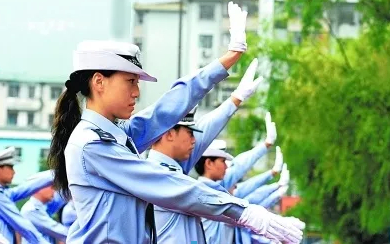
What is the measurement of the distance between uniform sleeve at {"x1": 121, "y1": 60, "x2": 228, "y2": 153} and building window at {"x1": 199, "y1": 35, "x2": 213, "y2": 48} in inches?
2483

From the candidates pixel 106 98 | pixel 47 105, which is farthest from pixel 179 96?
pixel 47 105

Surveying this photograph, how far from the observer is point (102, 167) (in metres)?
6.11

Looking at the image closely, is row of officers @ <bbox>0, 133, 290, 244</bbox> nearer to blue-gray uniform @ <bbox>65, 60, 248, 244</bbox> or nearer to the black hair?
the black hair

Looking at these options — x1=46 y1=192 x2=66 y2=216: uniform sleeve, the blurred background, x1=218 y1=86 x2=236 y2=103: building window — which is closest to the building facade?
the blurred background

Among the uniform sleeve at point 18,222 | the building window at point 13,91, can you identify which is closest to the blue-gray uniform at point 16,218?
the uniform sleeve at point 18,222

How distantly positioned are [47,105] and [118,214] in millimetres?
50159

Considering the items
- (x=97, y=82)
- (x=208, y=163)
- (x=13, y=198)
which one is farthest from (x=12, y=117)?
(x=97, y=82)

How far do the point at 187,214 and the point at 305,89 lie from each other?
20.4 metres

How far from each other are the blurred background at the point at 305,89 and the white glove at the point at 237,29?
15.6 meters

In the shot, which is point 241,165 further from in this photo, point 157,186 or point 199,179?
point 157,186

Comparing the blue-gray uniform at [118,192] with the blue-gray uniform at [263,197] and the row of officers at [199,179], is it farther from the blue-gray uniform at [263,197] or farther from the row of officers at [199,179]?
the blue-gray uniform at [263,197]

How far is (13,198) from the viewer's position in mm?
14477

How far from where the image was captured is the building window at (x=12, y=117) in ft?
165

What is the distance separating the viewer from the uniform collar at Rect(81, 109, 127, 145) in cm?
627
